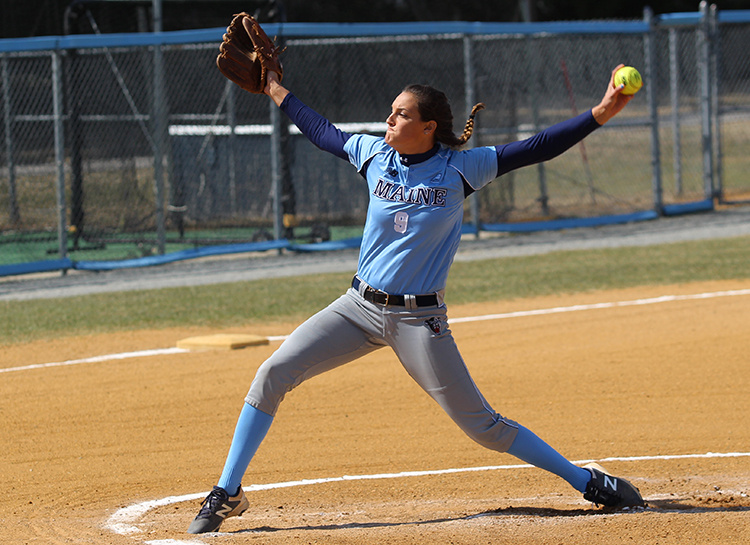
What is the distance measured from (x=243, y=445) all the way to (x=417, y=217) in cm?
131

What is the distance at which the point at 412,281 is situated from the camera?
14.7ft

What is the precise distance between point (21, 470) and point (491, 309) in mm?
5532

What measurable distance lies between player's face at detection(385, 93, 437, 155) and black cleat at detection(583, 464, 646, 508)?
1.80m

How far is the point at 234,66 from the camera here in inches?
200

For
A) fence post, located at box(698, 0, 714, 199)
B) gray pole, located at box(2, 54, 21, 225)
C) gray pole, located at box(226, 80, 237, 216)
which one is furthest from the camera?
fence post, located at box(698, 0, 714, 199)

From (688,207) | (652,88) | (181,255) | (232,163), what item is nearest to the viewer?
(181,255)

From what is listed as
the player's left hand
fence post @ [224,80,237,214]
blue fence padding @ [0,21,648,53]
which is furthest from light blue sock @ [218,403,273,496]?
fence post @ [224,80,237,214]

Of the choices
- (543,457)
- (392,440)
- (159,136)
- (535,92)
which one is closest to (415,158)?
(543,457)

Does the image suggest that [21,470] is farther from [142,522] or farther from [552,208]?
[552,208]

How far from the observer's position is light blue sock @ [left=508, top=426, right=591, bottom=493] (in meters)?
4.68

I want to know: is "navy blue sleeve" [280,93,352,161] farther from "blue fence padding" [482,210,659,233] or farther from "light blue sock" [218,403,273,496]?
"blue fence padding" [482,210,659,233]

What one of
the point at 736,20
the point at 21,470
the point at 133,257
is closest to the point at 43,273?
the point at 133,257

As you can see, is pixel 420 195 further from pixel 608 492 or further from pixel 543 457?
pixel 608 492

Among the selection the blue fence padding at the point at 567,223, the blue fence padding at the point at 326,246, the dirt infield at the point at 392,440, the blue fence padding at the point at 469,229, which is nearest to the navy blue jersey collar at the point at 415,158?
the dirt infield at the point at 392,440
